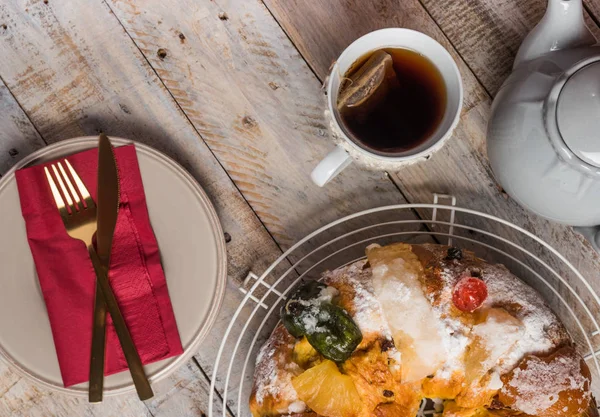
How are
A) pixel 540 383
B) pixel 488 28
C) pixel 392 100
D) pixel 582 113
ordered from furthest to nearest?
1. pixel 488 28
2. pixel 392 100
3. pixel 540 383
4. pixel 582 113

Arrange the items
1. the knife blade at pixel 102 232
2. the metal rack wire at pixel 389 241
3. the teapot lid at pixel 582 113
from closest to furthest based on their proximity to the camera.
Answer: the teapot lid at pixel 582 113, the knife blade at pixel 102 232, the metal rack wire at pixel 389 241

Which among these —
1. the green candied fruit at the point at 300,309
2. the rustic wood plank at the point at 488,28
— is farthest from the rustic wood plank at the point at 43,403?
the rustic wood plank at the point at 488,28

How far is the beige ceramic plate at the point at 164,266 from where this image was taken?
1052 mm

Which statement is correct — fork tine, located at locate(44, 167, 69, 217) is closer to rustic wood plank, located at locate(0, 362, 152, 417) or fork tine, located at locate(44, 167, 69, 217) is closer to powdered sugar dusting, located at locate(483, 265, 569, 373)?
rustic wood plank, located at locate(0, 362, 152, 417)

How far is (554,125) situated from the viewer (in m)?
0.81

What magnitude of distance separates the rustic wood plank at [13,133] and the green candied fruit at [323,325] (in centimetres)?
68

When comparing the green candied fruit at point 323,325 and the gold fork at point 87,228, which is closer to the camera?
the green candied fruit at point 323,325

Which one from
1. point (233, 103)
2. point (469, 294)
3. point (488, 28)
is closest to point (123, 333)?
point (233, 103)

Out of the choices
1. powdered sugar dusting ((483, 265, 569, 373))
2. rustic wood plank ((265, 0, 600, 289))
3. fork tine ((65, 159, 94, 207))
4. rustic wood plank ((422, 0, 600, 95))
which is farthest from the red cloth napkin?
rustic wood plank ((422, 0, 600, 95))

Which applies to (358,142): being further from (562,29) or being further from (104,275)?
(104,275)

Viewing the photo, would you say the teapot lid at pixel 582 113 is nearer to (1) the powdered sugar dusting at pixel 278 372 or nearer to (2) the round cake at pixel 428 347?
(2) the round cake at pixel 428 347

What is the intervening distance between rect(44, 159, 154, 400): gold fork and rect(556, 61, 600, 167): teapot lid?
82 centimetres

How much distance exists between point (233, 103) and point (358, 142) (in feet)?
1.20

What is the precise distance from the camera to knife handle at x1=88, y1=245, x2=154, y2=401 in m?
1.03
